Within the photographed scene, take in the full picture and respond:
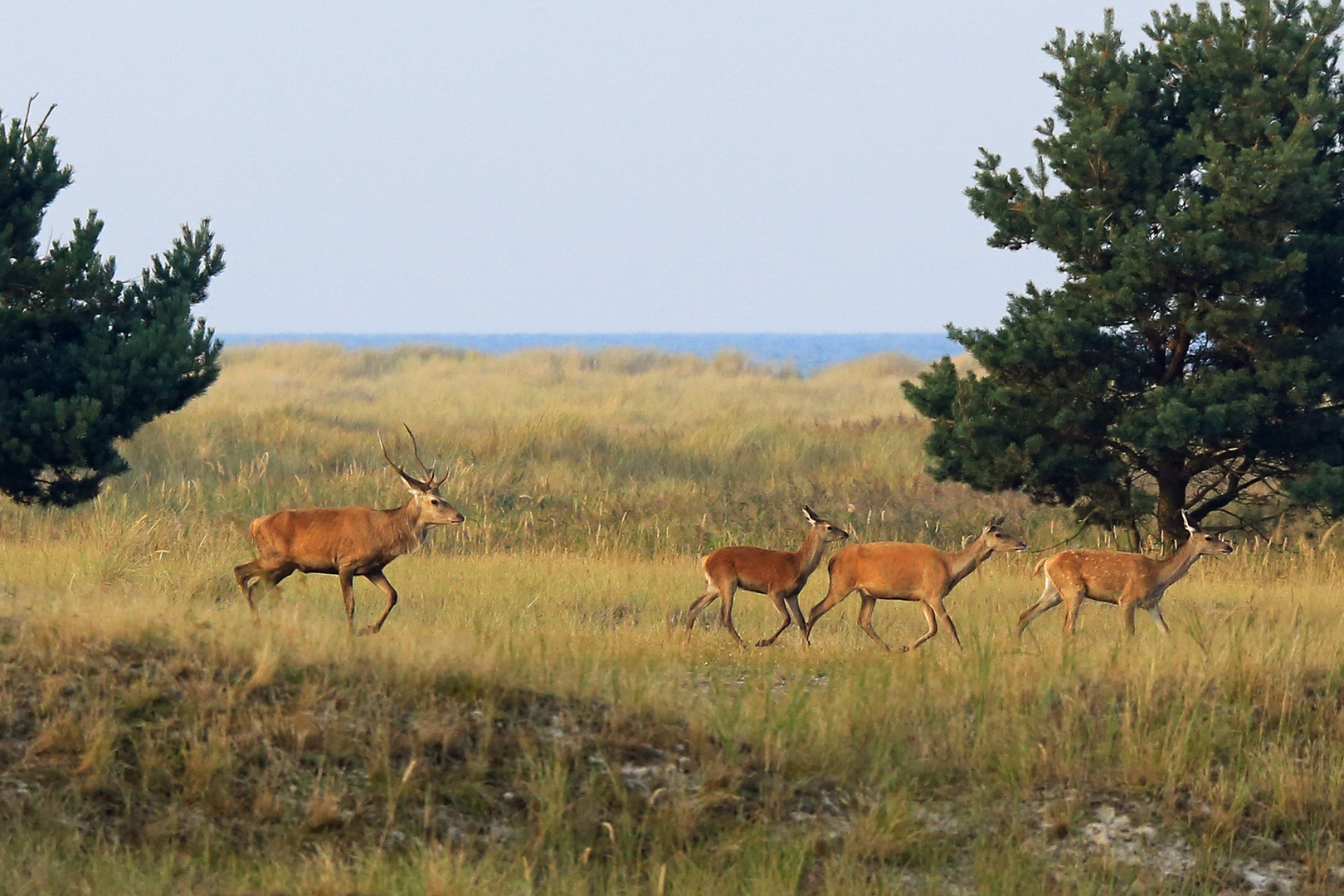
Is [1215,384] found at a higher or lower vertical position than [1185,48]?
lower

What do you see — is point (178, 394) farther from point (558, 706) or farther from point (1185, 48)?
point (1185, 48)

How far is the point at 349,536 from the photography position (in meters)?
11.5

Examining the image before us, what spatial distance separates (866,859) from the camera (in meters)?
7.68

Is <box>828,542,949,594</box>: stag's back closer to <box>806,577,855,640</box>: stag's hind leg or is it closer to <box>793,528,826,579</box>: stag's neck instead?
<box>806,577,855,640</box>: stag's hind leg

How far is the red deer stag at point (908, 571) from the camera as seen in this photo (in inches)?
455

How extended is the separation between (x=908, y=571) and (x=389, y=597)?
3.82 m

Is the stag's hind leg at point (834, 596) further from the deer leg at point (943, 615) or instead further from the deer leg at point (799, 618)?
the deer leg at point (943, 615)

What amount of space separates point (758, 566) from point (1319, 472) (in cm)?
629

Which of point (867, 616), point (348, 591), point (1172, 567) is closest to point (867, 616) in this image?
point (867, 616)

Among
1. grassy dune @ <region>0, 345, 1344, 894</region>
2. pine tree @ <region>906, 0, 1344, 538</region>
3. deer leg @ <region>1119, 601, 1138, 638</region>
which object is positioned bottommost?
grassy dune @ <region>0, 345, 1344, 894</region>

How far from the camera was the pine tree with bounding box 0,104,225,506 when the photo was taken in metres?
13.7

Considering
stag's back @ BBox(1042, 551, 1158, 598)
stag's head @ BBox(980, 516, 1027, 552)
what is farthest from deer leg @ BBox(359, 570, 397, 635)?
stag's back @ BBox(1042, 551, 1158, 598)

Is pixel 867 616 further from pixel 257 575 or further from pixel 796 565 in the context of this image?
pixel 257 575

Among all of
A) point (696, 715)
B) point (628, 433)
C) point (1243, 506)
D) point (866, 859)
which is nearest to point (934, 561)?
point (696, 715)
